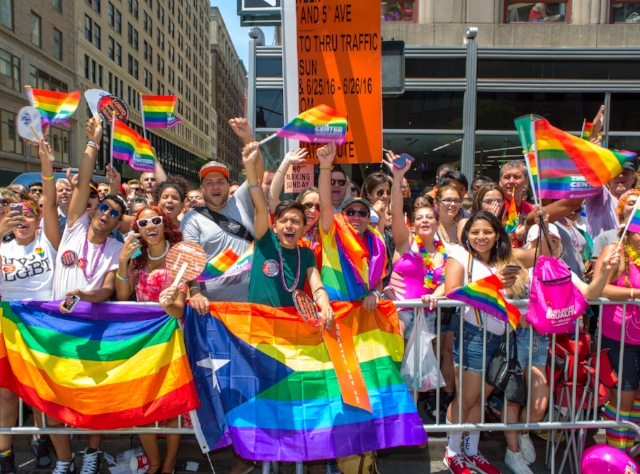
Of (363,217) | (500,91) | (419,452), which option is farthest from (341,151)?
(500,91)

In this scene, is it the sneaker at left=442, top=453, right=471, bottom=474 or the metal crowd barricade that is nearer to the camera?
the metal crowd barricade

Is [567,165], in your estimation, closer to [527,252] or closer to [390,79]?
A: [527,252]

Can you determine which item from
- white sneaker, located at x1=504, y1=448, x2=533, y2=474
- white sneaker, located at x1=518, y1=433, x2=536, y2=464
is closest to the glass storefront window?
white sneaker, located at x1=518, y1=433, x2=536, y2=464

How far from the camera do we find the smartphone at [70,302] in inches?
136

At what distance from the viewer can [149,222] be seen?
11.9 ft

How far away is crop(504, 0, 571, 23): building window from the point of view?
10.7 metres

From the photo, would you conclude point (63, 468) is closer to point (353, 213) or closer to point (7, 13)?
point (353, 213)

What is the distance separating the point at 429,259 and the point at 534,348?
112cm

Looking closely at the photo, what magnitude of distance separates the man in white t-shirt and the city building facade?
89405 mm

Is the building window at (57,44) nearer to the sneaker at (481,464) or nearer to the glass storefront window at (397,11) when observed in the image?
the glass storefront window at (397,11)

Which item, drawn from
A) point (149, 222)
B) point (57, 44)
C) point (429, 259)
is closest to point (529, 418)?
point (429, 259)

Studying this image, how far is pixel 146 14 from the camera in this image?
5431 cm

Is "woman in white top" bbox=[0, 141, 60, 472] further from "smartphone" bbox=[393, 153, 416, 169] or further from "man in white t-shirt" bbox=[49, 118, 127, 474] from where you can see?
"smartphone" bbox=[393, 153, 416, 169]

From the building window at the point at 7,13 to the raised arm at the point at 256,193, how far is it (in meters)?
31.3
